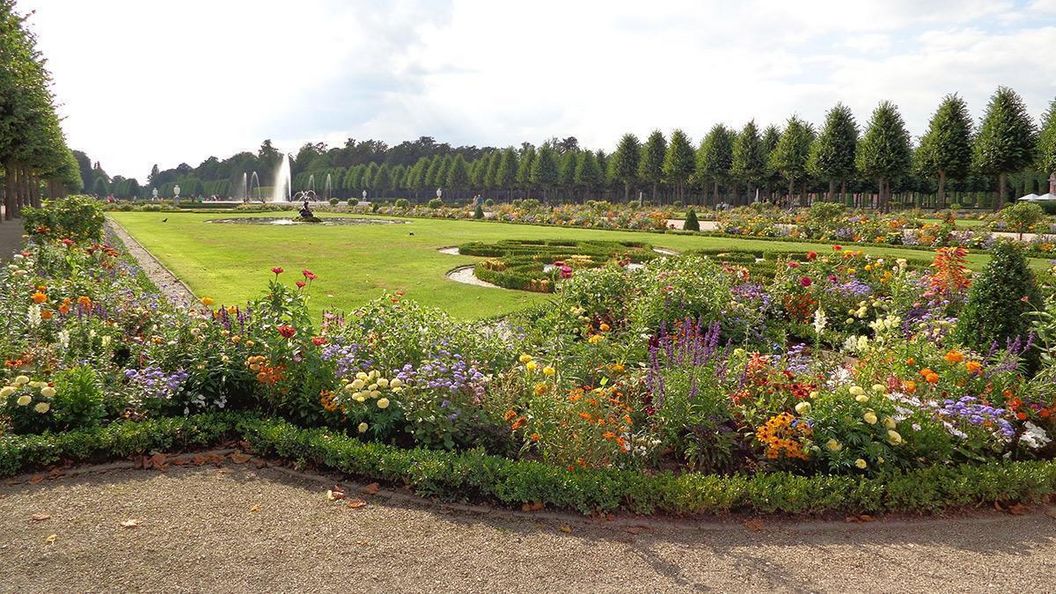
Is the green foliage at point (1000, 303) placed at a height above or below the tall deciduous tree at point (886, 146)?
below

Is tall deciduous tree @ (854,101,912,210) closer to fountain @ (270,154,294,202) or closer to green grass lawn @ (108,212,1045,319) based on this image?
green grass lawn @ (108,212,1045,319)

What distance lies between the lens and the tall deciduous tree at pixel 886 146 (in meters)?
43.8

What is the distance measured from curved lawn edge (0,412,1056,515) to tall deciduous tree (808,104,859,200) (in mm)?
46672

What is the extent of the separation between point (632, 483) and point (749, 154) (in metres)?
52.5

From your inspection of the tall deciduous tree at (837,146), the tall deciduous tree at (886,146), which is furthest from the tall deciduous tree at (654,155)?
the tall deciduous tree at (886,146)

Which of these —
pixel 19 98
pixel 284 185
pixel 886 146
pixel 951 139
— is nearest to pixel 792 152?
pixel 886 146

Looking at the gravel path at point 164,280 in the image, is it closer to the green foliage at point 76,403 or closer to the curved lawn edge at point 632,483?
the green foliage at point 76,403

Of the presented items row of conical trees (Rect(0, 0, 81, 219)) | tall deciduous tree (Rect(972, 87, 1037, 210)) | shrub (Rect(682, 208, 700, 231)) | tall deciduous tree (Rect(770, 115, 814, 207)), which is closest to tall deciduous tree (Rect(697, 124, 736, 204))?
tall deciduous tree (Rect(770, 115, 814, 207))

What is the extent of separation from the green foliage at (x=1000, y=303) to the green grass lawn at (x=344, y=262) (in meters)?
5.61

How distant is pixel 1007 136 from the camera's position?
127ft

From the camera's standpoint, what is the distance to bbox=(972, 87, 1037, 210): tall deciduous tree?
1515 inches

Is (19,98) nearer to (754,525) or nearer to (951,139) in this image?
(754,525)

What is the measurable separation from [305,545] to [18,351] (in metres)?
3.73

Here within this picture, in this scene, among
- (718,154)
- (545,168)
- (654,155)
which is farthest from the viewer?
(545,168)
